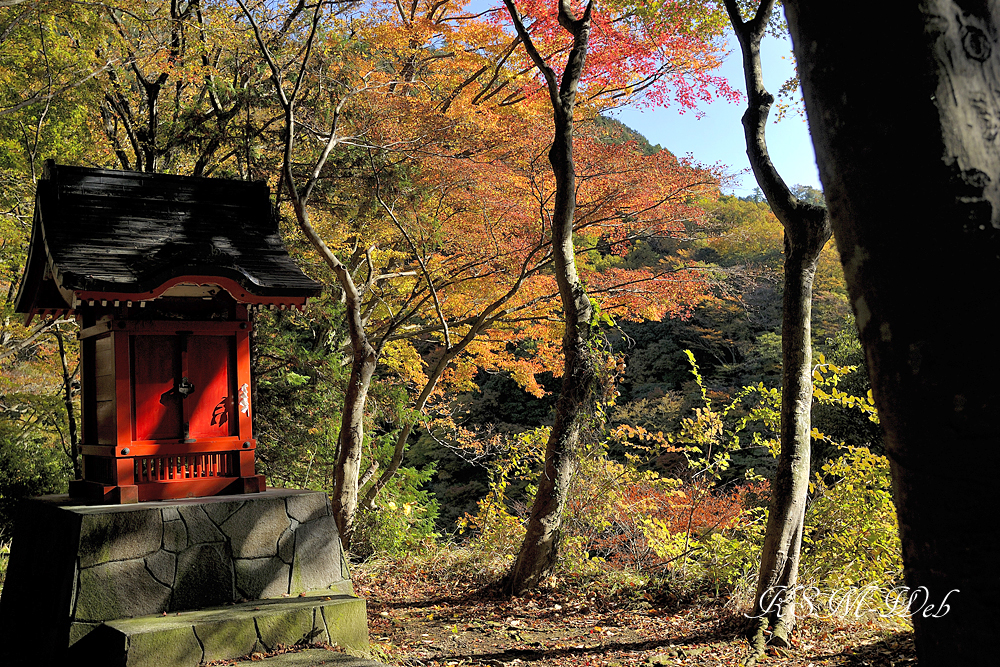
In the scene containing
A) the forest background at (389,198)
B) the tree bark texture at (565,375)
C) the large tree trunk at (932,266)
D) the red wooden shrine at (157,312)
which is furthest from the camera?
the forest background at (389,198)

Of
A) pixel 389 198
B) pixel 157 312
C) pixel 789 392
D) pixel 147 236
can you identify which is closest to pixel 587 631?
pixel 789 392

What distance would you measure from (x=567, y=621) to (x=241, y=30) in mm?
8214

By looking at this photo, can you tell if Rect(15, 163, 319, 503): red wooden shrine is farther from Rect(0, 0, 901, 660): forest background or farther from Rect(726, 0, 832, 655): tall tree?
Rect(726, 0, 832, 655): tall tree

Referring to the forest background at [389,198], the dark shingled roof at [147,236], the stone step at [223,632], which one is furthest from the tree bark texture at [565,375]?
the dark shingled roof at [147,236]

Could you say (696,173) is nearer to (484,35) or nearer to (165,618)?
(484,35)

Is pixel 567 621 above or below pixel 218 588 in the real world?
below

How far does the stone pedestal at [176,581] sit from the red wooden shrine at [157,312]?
45 centimetres

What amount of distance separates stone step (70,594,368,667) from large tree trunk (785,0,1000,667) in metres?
4.93

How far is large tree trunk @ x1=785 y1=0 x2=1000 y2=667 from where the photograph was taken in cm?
109

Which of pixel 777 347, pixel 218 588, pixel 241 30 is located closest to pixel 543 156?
pixel 241 30

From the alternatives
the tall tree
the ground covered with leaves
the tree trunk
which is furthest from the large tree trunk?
the tree trunk

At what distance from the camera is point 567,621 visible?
625cm

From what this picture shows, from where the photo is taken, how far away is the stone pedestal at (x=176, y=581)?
16.7 feet

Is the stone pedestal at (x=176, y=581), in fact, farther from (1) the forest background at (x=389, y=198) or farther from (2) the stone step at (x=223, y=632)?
(1) the forest background at (x=389, y=198)
